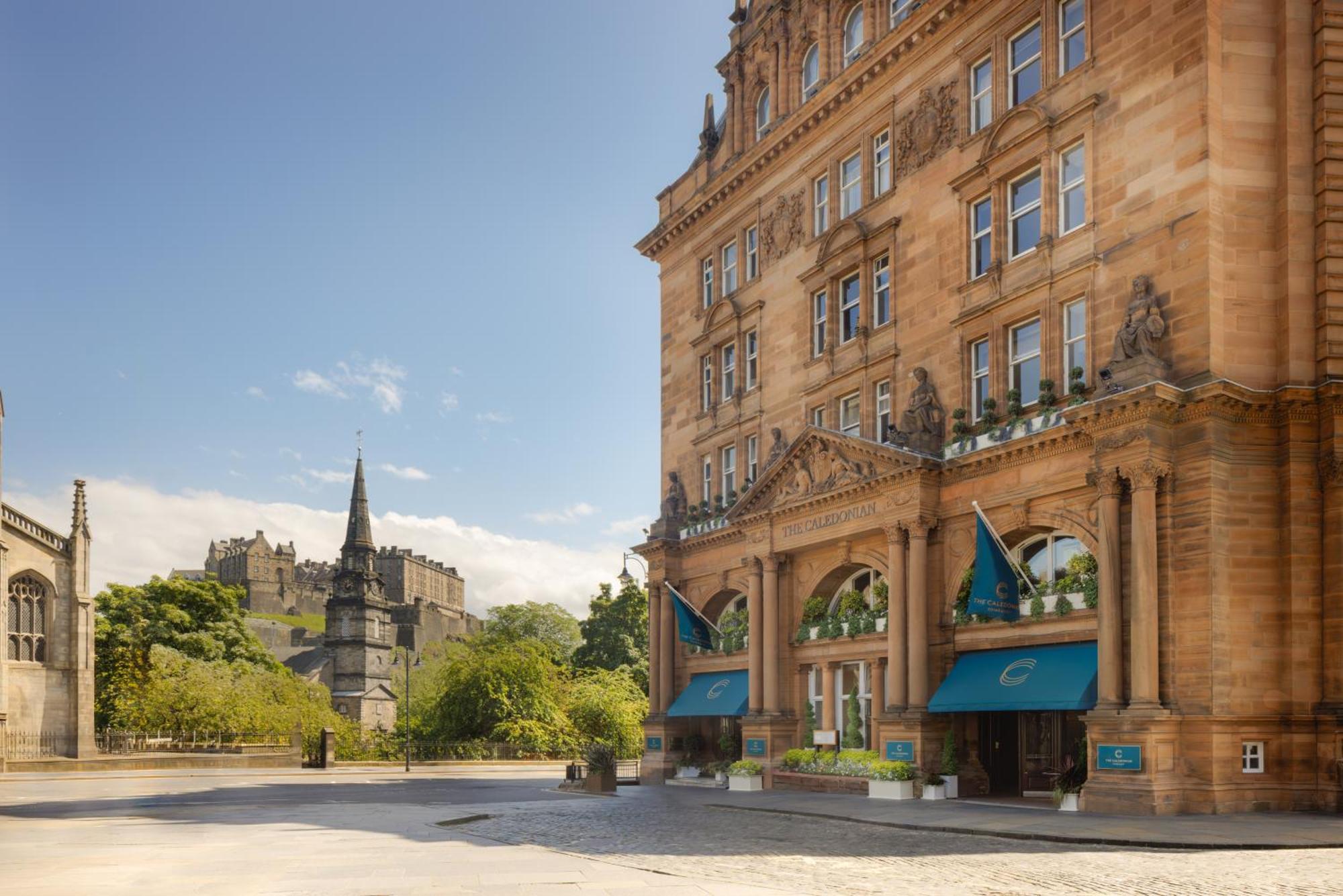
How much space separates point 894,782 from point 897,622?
13.1ft

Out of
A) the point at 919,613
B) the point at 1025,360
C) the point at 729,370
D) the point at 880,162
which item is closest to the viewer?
the point at 1025,360

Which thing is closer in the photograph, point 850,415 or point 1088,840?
point 1088,840

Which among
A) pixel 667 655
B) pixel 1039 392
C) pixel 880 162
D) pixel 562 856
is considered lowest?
pixel 562 856

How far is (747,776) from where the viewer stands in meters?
37.2

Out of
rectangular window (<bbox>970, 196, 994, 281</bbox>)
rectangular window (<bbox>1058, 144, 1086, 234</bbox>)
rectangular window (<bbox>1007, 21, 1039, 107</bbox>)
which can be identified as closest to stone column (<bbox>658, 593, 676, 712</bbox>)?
rectangular window (<bbox>970, 196, 994, 281</bbox>)

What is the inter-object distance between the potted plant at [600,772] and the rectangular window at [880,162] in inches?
695

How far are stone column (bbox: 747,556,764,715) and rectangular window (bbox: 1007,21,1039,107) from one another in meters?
15.4

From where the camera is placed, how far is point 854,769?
3362 centimetres

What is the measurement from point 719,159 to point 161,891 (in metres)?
36.2

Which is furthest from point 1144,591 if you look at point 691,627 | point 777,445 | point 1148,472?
point 691,627

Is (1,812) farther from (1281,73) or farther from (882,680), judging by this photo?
(1281,73)

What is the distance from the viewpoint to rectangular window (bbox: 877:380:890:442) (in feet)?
120

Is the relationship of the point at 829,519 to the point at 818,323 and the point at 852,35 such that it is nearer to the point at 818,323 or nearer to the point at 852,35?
the point at 818,323

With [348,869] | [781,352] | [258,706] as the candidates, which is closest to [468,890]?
[348,869]
